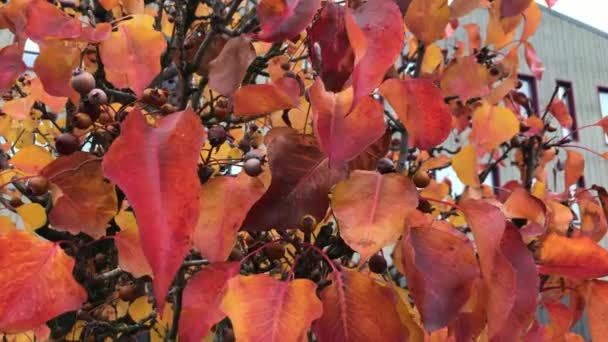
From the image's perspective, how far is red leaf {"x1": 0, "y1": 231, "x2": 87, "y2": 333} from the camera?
38 cm

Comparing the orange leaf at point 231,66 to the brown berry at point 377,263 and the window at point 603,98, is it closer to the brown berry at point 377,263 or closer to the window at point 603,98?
the brown berry at point 377,263

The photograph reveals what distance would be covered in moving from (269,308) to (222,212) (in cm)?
8

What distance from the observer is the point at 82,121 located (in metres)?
0.66

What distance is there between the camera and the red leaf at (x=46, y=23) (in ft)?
1.62

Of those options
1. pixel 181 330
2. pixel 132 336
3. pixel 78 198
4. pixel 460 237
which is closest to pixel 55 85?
pixel 78 198

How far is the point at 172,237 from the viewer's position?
30 centimetres

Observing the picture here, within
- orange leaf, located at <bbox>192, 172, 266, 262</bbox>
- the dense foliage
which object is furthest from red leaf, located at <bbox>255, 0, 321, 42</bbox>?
orange leaf, located at <bbox>192, 172, 266, 262</bbox>

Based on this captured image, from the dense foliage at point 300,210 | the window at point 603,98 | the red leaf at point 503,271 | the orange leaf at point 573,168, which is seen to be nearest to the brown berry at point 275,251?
the dense foliage at point 300,210

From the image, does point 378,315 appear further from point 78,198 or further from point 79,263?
point 79,263

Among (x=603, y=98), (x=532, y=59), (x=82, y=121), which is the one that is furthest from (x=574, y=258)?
(x=603, y=98)

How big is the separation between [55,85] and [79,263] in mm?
404

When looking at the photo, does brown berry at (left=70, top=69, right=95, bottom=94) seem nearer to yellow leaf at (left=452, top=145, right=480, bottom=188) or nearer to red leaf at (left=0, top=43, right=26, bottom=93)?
red leaf at (left=0, top=43, right=26, bottom=93)

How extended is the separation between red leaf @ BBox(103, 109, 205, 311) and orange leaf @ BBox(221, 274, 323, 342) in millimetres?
60

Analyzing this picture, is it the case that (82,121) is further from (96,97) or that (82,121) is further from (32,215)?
(32,215)
